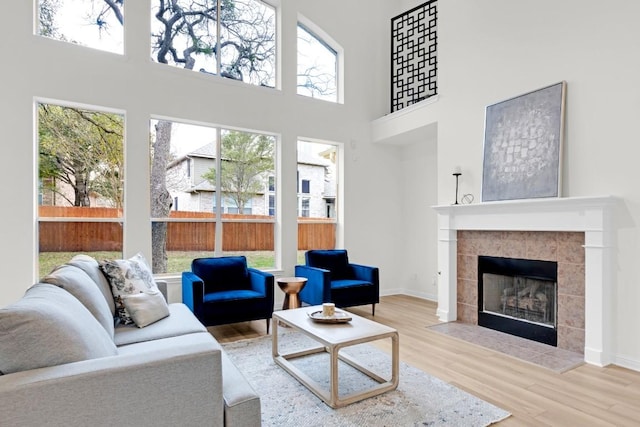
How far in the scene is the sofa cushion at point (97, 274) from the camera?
2468 mm

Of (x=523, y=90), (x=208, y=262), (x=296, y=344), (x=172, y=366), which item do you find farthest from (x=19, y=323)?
(x=523, y=90)

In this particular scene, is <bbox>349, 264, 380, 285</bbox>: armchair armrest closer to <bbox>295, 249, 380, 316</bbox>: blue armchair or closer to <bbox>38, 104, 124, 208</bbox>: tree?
<bbox>295, 249, 380, 316</bbox>: blue armchair

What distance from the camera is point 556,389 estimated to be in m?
2.64

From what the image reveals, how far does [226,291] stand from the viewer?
405 centimetres

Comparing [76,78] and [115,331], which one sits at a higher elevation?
[76,78]

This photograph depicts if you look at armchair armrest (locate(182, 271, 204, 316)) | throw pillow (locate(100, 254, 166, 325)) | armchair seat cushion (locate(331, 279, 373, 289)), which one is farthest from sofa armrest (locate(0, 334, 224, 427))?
armchair seat cushion (locate(331, 279, 373, 289))

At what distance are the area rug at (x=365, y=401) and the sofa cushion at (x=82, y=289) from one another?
3.76ft

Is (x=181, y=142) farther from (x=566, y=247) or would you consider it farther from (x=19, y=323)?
(x=566, y=247)

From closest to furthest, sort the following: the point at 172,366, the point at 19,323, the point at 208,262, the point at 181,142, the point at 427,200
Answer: the point at 19,323, the point at 172,366, the point at 208,262, the point at 181,142, the point at 427,200

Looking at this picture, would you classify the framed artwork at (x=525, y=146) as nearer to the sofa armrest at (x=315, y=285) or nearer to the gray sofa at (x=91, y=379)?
the sofa armrest at (x=315, y=285)

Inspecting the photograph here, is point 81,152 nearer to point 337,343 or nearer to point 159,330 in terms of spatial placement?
point 159,330

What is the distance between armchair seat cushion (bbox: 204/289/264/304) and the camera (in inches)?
145

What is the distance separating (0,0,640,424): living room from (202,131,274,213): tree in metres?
0.18

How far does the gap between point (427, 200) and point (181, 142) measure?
3679 millimetres
